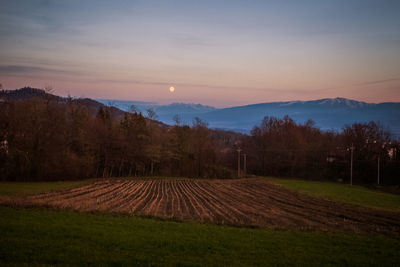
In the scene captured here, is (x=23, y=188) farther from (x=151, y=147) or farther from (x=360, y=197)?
(x=360, y=197)

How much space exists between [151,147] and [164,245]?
5398 centimetres

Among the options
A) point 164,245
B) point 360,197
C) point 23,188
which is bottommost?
point 360,197

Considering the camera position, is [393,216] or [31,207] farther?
[393,216]

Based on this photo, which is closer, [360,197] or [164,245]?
[164,245]

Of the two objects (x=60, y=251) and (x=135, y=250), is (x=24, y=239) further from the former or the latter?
(x=135, y=250)

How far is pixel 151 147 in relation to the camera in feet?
207

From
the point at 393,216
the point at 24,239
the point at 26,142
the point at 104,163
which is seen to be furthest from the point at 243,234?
the point at 104,163

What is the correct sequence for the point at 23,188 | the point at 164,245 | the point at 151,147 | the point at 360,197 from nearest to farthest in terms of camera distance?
the point at 164,245 → the point at 23,188 → the point at 360,197 → the point at 151,147

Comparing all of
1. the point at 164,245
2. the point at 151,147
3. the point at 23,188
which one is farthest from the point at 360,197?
the point at 151,147

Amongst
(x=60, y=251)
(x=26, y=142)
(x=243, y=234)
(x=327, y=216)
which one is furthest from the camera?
(x=26, y=142)

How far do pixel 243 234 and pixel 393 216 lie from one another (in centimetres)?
1638

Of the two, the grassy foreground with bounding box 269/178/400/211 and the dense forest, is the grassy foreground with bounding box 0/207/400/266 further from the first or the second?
the dense forest

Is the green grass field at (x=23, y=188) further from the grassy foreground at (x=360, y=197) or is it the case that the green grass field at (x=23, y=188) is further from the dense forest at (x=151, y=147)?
the grassy foreground at (x=360, y=197)

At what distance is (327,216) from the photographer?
21.2 metres
